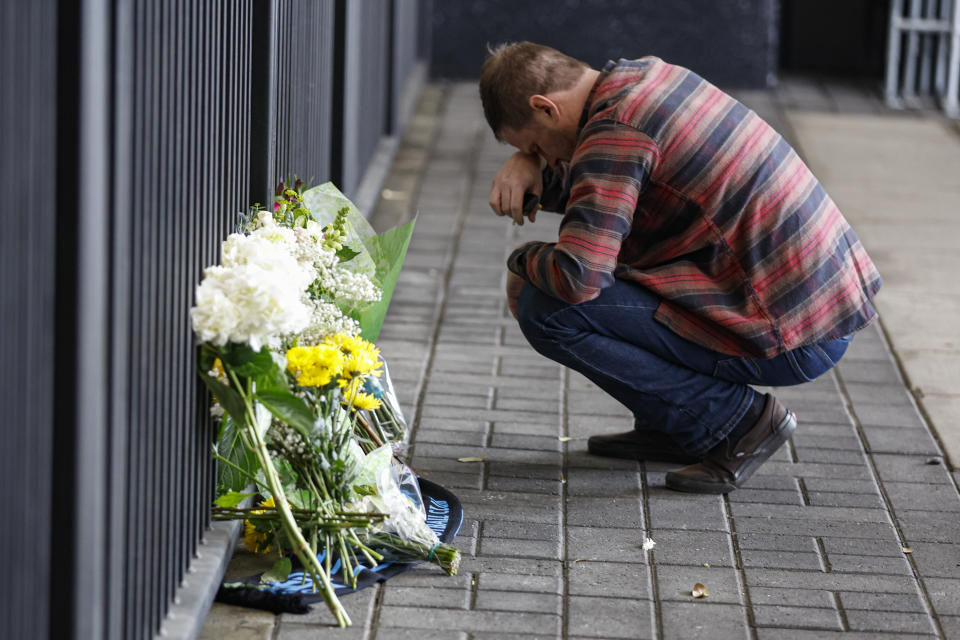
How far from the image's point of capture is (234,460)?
2.97 meters

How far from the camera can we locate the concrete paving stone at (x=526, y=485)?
356 centimetres

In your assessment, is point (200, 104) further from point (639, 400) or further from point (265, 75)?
point (639, 400)

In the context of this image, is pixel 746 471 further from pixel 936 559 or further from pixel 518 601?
pixel 518 601

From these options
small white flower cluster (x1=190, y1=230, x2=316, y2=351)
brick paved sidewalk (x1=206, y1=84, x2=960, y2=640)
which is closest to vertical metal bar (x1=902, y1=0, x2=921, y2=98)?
brick paved sidewalk (x1=206, y1=84, x2=960, y2=640)

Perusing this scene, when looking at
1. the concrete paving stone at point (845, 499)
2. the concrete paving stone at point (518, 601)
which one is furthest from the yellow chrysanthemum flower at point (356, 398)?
the concrete paving stone at point (845, 499)

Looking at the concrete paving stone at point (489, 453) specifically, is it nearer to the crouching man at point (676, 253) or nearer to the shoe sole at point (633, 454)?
the shoe sole at point (633, 454)

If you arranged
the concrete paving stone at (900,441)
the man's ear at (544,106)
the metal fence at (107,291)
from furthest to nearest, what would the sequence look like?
1. the concrete paving stone at (900,441)
2. the man's ear at (544,106)
3. the metal fence at (107,291)

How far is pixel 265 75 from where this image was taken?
3.33m

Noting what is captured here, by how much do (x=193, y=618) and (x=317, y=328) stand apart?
71cm

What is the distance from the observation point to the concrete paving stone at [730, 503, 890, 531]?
11.3ft

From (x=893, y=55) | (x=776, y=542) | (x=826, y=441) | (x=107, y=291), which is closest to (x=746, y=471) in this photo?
(x=776, y=542)

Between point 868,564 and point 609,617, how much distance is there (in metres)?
0.76

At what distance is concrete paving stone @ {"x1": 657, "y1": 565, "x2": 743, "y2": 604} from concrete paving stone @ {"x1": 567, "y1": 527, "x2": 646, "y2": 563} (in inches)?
4.0

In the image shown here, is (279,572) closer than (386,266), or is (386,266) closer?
(279,572)
